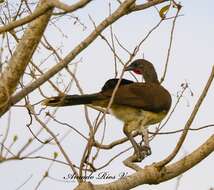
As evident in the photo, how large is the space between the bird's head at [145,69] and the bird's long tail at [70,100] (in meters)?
1.06

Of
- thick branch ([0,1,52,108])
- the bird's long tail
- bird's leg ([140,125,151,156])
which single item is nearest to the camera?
thick branch ([0,1,52,108])

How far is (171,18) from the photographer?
3.86 m

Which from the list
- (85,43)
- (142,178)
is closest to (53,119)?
(142,178)

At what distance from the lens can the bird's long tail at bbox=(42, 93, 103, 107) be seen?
153 inches

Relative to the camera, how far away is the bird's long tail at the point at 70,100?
3.88m

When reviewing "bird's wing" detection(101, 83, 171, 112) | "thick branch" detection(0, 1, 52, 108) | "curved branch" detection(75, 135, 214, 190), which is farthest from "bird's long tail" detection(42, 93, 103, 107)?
"curved branch" detection(75, 135, 214, 190)

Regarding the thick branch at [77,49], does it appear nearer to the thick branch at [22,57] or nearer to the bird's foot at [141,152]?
the thick branch at [22,57]

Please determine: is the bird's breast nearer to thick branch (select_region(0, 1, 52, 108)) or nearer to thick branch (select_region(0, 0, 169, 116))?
thick branch (select_region(0, 1, 52, 108))

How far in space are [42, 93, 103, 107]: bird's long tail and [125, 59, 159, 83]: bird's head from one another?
106 centimetres

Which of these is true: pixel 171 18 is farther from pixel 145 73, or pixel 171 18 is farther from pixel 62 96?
pixel 145 73

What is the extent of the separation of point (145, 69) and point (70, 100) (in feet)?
5.21

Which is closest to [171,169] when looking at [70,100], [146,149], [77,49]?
[146,149]

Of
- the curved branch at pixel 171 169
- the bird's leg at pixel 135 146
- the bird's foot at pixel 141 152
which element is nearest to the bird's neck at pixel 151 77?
the bird's leg at pixel 135 146

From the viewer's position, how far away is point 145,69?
573cm
